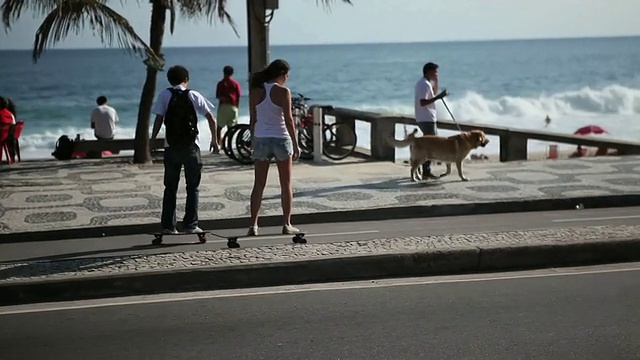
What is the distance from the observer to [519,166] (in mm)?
15789

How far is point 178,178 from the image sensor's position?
32.1ft

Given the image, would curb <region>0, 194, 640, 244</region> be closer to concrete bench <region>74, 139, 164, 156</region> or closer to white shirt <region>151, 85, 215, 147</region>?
white shirt <region>151, 85, 215, 147</region>

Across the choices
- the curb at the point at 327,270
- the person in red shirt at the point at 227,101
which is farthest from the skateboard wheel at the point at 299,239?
the person in red shirt at the point at 227,101

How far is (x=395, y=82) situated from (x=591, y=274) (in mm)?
75145

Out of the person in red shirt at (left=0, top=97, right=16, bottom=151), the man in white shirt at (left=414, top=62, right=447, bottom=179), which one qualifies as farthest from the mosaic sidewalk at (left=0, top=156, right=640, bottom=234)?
the person in red shirt at (left=0, top=97, right=16, bottom=151)

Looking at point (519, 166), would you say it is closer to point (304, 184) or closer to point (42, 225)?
point (304, 184)

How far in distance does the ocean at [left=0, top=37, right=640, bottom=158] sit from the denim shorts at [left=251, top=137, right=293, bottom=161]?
19.9m

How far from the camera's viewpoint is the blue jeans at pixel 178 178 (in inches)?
380

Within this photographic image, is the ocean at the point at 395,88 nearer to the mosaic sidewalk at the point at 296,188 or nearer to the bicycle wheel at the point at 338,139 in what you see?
the bicycle wheel at the point at 338,139

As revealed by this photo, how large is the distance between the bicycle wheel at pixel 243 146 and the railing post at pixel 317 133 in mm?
1172

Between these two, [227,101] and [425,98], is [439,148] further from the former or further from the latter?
[227,101]

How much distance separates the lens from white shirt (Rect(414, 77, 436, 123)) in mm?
14336

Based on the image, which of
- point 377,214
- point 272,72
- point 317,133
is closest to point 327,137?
point 317,133

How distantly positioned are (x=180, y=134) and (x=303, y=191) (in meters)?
4.12
